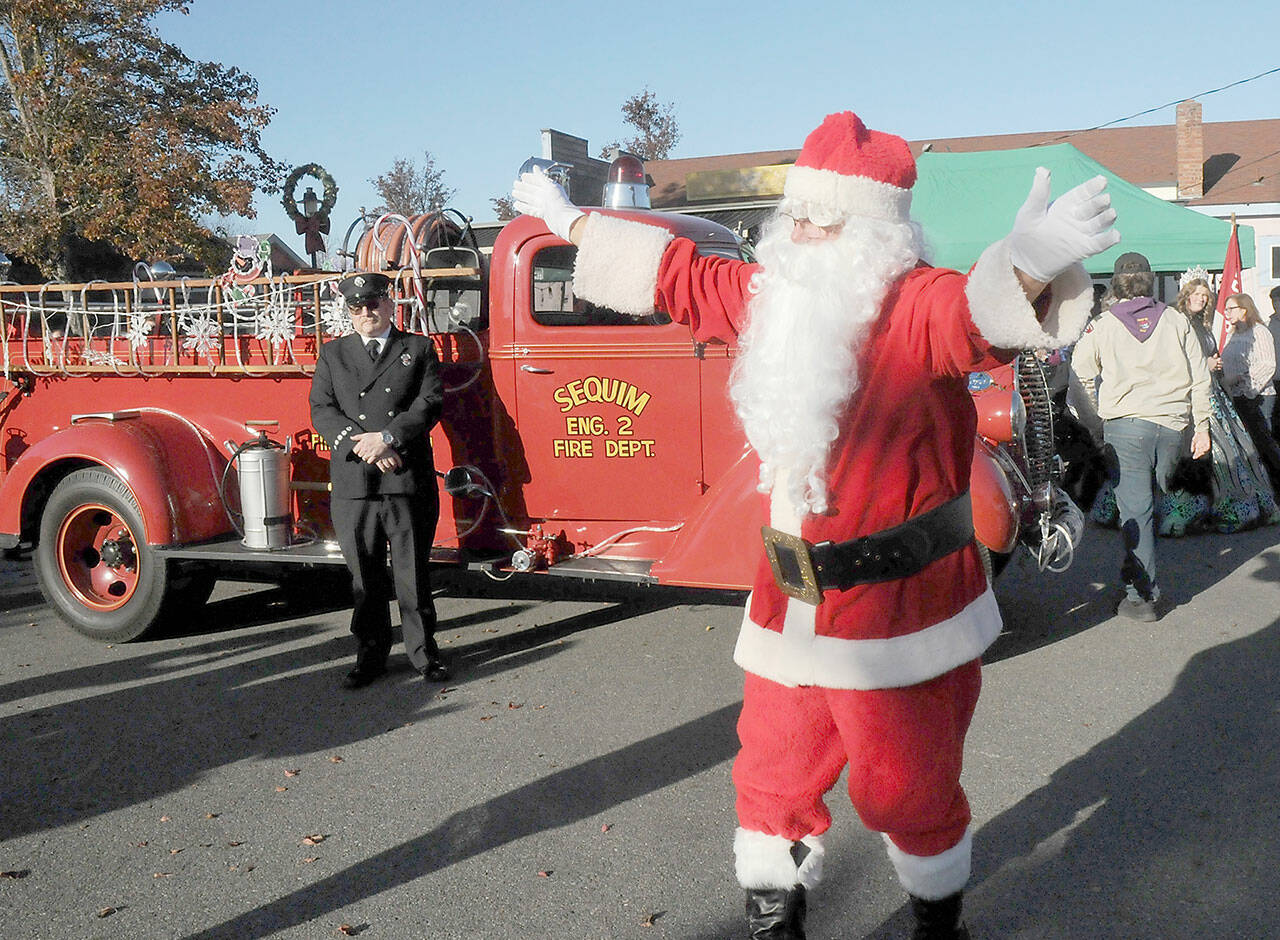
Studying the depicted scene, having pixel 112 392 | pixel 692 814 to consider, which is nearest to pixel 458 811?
pixel 692 814

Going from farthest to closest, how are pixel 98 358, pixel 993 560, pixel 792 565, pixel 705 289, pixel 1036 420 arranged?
pixel 98 358 < pixel 993 560 < pixel 1036 420 < pixel 705 289 < pixel 792 565

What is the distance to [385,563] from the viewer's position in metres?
4.85

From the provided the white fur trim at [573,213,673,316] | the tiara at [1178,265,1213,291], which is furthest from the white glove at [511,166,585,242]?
the tiara at [1178,265,1213,291]

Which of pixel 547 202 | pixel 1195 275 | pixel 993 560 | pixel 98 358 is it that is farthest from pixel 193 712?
pixel 1195 275

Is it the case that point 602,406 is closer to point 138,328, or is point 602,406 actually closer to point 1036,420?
point 1036,420

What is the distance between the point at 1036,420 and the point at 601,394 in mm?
1965

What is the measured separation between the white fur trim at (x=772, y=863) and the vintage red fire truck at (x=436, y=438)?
2.14 m

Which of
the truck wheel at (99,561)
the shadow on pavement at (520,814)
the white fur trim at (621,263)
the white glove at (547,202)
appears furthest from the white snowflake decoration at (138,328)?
the white fur trim at (621,263)

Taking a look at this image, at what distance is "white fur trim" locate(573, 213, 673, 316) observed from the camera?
8.25 feet

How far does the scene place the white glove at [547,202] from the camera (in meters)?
2.63

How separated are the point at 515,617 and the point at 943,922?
12.6 feet

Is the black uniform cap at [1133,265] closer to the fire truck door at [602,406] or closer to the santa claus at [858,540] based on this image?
the fire truck door at [602,406]

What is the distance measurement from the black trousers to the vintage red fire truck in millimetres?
383

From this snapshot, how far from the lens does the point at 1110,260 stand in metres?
12.6
